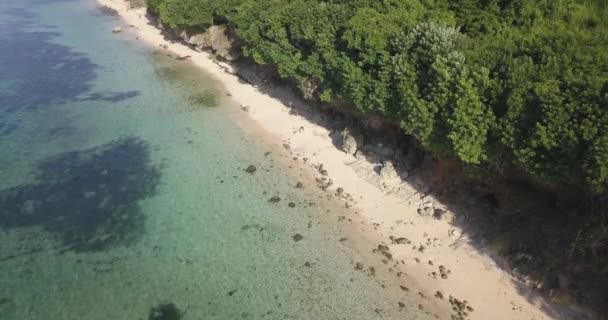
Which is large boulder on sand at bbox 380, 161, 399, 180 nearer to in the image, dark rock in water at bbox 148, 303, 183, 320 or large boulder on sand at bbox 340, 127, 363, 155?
large boulder on sand at bbox 340, 127, 363, 155

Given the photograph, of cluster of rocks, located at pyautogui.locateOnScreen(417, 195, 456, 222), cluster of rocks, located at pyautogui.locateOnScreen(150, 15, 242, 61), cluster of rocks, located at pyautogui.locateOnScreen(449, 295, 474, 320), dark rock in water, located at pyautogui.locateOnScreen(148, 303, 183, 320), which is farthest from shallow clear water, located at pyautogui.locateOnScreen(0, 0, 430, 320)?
cluster of rocks, located at pyautogui.locateOnScreen(417, 195, 456, 222)

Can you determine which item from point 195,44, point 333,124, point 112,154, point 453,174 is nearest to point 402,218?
point 453,174

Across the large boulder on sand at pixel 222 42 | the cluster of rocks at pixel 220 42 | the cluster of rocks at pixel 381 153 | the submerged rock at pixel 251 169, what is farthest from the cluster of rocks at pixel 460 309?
the large boulder on sand at pixel 222 42

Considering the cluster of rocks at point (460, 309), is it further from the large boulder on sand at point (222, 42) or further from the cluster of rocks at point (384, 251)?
the large boulder on sand at point (222, 42)

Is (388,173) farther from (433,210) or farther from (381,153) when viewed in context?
(433,210)

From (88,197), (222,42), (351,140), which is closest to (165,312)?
(88,197)

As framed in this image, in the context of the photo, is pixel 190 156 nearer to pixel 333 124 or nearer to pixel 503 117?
pixel 333 124
